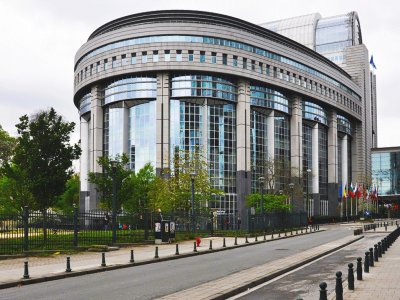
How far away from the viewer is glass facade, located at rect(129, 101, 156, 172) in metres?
86.9

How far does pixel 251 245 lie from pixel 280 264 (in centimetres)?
1544

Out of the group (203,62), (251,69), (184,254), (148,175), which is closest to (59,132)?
(184,254)

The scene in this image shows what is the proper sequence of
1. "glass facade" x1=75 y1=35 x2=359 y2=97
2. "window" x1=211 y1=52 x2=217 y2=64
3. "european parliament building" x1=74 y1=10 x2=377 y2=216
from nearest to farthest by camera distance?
1. "glass facade" x1=75 y1=35 x2=359 y2=97
2. "european parliament building" x1=74 y1=10 x2=377 y2=216
3. "window" x1=211 y1=52 x2=217 y2=64

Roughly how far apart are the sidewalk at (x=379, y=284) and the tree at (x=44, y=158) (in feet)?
69.6

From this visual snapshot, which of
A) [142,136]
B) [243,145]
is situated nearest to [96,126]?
[142,136]

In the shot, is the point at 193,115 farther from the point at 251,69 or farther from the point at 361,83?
the point at 361,83

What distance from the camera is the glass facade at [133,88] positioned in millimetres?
86750

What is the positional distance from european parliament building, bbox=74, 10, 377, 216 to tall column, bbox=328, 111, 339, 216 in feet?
39.0

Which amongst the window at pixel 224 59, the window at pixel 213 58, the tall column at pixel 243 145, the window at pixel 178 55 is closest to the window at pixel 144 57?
the window at pixel 178 55

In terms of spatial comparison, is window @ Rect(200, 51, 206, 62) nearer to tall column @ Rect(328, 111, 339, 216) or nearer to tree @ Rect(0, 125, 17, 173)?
tree @ Rect(0, 125, 17, 173)

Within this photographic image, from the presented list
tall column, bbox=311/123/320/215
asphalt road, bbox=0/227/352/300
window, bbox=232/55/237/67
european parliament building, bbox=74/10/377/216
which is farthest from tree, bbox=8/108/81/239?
tall column, bbox=311/123/320/215

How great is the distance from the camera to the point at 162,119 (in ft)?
278

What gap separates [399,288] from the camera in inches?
557

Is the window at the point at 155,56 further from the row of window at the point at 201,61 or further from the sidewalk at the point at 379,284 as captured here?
the sidewalk at the point at 379,284
